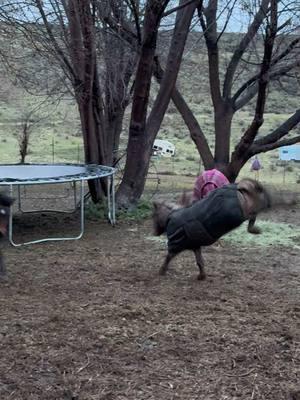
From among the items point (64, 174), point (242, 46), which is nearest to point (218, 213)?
point (64, 174)

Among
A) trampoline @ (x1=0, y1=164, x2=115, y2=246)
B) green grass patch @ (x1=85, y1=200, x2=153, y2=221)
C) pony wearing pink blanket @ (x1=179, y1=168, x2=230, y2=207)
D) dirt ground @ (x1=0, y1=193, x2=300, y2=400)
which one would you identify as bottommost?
green grass patch @ (x1=85, y1=200, x2=153, y2=221)

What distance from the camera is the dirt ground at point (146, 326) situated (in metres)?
3.73

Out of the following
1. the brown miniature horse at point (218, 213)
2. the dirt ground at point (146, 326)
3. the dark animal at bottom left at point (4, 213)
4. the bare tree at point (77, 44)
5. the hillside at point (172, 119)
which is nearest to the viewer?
the dirt ground at point (146, 326)

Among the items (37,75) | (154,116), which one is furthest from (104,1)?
(37,75)

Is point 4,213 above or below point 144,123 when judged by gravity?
below

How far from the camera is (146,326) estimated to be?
4.72m

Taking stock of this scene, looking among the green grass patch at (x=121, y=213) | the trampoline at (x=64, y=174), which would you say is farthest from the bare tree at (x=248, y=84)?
the trampoline at (x=64, y=174)

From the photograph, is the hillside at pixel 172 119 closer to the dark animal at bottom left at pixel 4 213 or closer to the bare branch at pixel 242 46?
the bare branch at pixel 242 46

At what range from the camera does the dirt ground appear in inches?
147

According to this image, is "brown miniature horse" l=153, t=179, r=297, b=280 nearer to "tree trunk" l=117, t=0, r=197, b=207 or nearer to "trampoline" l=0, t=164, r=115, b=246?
"trampoline" l=0, t=164, r=115, b=246

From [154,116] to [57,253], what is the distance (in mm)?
3561

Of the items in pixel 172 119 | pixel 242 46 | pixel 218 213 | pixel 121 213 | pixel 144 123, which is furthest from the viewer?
pixel 172 119

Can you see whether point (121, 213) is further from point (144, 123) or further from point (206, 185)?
point (206, 185)

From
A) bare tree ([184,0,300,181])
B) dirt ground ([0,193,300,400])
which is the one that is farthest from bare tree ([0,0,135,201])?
dirt ground ([0,193,300,400])
